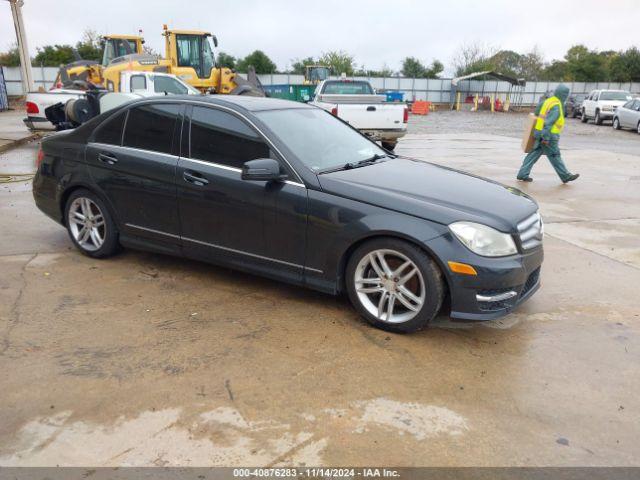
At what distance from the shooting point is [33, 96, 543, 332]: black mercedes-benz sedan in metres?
3.75

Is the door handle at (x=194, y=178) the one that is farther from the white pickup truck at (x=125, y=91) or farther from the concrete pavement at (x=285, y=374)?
the white pickup truck at (x=125, y=91)

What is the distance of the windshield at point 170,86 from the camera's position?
14.5 metres

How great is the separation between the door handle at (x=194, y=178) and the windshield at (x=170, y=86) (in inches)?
419

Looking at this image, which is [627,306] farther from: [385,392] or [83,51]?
[83,51]

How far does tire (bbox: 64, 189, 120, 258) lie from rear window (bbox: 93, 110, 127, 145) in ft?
1.74

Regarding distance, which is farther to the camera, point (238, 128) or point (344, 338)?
point (238, 128)

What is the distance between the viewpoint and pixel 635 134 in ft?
77.8

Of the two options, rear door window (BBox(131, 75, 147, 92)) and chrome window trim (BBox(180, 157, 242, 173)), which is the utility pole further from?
chrome window trim (BBox(180, 157, 242, 173))

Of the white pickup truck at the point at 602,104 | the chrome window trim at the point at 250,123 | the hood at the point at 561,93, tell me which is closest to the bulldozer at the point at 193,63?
the hood at the point at 561,93

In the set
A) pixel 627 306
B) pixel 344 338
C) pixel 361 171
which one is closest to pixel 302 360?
pixel 344 338

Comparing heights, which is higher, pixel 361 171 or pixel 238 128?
pixel 238 128

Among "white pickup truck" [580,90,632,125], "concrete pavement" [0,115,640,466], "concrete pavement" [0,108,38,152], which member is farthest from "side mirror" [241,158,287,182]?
"white pickup truck" [580,90,632,125]

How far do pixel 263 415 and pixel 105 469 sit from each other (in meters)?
0.82

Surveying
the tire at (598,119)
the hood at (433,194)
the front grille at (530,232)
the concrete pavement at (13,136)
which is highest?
the hood at (433,194)
